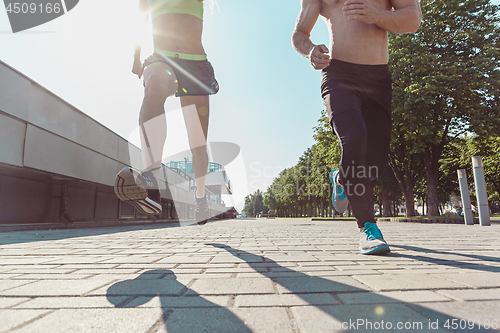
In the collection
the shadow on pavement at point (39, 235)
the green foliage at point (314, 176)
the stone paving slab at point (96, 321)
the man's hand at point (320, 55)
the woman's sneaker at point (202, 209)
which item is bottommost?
the stone paving slab at point (96, 321)

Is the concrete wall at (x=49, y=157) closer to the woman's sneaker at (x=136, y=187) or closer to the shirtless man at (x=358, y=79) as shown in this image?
the woman's sneaker at (x=136, y=187)

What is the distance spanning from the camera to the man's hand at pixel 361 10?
2.85 metres

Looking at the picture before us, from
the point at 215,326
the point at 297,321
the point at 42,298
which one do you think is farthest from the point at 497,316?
the point at 42,298

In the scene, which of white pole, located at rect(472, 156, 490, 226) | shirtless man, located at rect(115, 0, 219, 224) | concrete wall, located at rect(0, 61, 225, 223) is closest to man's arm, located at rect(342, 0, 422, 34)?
shirtless man, located at rect(115, 0, 219, 224)

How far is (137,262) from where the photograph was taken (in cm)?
228

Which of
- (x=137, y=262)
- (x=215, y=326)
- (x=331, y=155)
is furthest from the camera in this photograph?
(x=331, y=155)

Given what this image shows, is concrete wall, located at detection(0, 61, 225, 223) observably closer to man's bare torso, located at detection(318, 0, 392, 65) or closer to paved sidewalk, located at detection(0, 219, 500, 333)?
paved sidewalk, located at detection(0, 219, 500, 333)

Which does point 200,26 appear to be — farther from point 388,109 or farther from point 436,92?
point 436,92

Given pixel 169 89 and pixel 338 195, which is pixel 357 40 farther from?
pixel 169 89

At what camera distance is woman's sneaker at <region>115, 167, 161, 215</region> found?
2.46 meters

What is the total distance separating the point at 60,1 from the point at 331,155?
17.1 m

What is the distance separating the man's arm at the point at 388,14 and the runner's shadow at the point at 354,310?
2.33 metres

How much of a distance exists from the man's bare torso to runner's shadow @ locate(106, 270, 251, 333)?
2.52 meters

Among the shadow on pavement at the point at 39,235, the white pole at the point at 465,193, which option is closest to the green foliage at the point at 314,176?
the white pole at the point at 465,193
